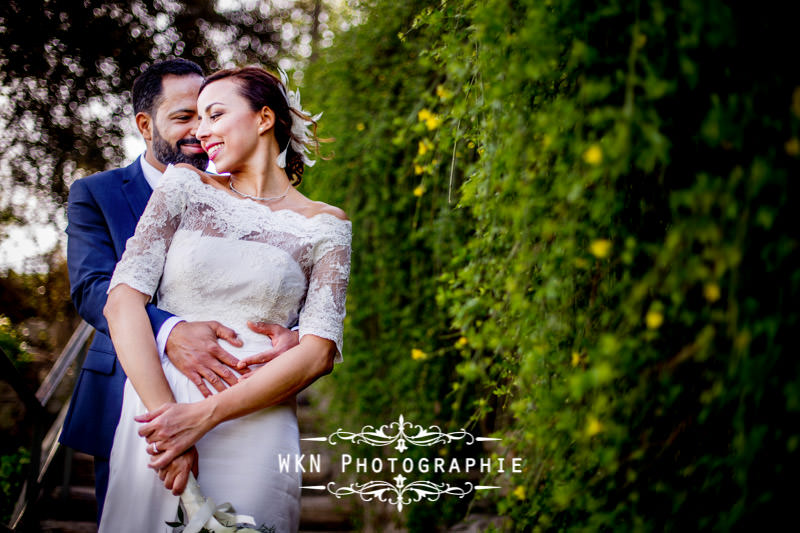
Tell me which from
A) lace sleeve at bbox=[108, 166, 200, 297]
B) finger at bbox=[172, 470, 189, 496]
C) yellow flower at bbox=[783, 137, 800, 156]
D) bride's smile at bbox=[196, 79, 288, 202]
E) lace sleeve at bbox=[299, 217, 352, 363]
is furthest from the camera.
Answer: bride's smile at bbox=[196, 79, 288, 202]

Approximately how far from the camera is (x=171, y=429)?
1492 millimetres

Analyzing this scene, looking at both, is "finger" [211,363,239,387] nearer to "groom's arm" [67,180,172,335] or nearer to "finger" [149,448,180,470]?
"finger" [149,448,180,470]

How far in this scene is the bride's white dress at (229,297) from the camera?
1.60m

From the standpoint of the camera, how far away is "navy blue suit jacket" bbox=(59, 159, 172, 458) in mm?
2123

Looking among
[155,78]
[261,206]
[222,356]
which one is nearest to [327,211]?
[261,206]

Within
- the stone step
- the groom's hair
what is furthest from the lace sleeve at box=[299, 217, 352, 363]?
the stone step

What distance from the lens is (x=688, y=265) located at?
2.88 feet

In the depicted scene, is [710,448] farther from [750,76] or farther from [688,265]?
[750,76]

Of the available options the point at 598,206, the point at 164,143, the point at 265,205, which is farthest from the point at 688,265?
the point at 164,143

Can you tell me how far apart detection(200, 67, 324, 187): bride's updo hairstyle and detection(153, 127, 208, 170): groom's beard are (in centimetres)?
53

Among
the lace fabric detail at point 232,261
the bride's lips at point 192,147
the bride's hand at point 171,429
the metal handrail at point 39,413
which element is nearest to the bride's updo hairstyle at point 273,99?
the lace fabric detail at point 232,261

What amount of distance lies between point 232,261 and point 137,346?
1.12 feet

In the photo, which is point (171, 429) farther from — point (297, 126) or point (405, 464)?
point (405, 464)

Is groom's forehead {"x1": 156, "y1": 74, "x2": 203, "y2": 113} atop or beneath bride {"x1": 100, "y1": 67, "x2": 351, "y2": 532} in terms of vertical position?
atop
